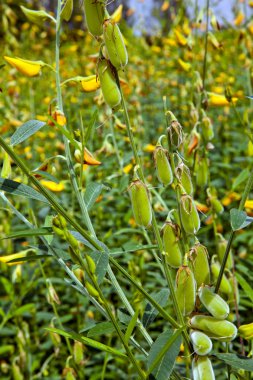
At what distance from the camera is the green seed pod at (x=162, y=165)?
2.59ft

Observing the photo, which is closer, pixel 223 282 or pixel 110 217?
pixel 223 282

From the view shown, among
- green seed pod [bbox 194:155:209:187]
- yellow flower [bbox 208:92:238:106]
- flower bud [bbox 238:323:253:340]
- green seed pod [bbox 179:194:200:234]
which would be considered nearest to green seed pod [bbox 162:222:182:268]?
green seed pod [bbox 179:194:200:234]

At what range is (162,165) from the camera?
794mm

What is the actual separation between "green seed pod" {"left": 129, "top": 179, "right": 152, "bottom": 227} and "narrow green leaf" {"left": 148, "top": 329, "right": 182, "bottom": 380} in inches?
6.2

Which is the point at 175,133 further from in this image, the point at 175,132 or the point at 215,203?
the point at 215,203

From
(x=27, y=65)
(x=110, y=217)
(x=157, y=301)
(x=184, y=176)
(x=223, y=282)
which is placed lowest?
(x=110, y=217)

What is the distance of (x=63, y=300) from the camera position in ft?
7.10

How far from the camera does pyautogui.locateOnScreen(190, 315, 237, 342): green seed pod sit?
72 cm

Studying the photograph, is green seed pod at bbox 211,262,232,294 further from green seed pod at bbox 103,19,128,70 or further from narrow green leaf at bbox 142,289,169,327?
green seed pod at bbox 103,19,128,70

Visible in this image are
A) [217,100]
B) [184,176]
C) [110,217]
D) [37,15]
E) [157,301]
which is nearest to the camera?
[184,176]

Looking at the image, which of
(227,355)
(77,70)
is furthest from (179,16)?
(77,70)

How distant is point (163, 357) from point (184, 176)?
258 millimetres

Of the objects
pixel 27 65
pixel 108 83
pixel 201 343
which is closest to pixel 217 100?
pixel 27 65

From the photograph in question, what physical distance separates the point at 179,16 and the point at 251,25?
0.36m
